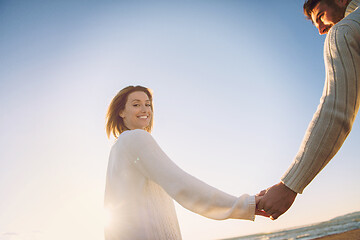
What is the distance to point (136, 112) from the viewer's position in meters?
2.62

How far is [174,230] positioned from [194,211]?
25cm

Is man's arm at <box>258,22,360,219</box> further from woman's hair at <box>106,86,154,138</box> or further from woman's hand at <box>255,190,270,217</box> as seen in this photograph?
woman's hair at <box>106,86,154,138</box>

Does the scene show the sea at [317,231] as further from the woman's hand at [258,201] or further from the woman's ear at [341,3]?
the woman's ear at [341,3]

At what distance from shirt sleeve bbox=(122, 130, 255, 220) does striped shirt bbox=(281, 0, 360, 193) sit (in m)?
0.46

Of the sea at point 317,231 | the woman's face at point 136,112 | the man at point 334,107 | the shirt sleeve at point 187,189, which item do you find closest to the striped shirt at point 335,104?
the man at point 334,107

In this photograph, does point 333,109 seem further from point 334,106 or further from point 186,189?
point 186,189

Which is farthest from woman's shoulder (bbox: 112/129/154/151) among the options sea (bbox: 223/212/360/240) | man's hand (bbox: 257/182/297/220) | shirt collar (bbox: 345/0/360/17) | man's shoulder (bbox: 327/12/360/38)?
sea (bbox: 223/212/360/240)

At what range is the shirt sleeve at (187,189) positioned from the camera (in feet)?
5.29

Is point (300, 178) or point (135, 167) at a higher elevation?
point (135, 167)

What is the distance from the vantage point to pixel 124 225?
162cm

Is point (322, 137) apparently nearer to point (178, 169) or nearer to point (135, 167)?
point (178, 169)

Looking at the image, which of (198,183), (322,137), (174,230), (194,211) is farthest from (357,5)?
(174,230)

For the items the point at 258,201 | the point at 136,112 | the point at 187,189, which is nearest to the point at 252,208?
the point at 258,201

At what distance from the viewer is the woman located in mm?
1614
